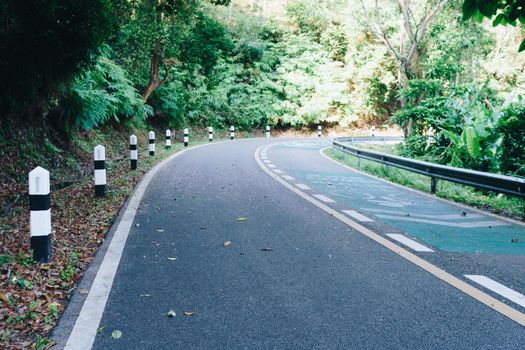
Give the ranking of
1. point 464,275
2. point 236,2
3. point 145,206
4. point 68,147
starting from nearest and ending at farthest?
point 464,275 < point 145,206 < point 68,147 < point 236,2

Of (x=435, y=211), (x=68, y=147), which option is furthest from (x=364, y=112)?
(x=435, y=211)

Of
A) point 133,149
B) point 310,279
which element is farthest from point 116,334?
point 133,149

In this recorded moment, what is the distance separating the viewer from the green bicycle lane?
5012 millimetres

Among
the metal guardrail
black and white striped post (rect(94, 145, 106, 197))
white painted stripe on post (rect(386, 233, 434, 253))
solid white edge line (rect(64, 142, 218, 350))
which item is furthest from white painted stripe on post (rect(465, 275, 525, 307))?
black and white striped post (rect(94, 145, 106, 197))

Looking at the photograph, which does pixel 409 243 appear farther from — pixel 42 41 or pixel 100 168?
pixel 42 41

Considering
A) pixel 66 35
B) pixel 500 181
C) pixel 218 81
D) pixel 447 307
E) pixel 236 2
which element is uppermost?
pixel 236 2

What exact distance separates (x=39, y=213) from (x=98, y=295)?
1242 millimetres

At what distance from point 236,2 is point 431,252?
42.3 metres

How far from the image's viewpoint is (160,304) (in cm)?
394

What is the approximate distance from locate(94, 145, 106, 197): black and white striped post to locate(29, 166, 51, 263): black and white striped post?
3.68 metres

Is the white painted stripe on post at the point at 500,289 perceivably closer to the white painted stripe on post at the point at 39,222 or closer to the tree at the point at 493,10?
the tree at the point at 493,10

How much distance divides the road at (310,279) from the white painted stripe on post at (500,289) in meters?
0.01

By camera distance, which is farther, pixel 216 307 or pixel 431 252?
pixel 431 252

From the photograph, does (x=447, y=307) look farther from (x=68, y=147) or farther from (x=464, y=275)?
(x=68, y=147)
